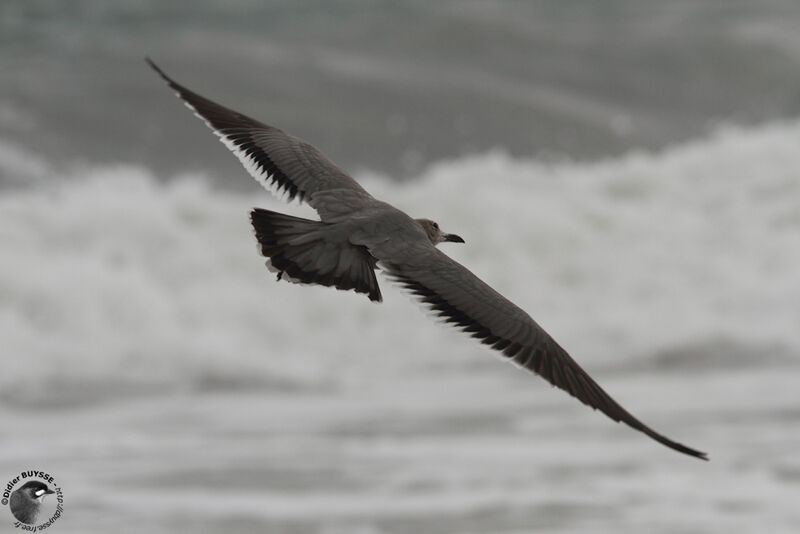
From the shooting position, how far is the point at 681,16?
19.7m

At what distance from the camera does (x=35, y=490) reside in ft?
26.9

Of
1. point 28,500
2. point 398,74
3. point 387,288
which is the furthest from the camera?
point 398,74

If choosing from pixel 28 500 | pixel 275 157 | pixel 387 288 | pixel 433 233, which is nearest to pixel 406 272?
pixel 433 233

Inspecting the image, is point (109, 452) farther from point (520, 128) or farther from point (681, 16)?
point (681, 16)

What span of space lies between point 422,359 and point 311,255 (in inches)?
273

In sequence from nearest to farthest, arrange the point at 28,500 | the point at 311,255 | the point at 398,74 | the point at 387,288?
the point at 311,255, the point at 28,500, the point at 387,288, the point at 398,74

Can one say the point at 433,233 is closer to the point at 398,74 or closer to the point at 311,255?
the point at 311,255

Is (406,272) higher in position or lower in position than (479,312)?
higher

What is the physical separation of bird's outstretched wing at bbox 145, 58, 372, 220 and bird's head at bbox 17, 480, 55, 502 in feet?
8.69

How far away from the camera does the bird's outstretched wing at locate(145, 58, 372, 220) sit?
6.00m

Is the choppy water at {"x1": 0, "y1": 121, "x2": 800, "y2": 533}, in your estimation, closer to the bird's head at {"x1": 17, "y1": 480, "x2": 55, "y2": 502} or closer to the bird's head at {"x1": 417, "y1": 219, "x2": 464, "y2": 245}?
the bird's head at {"x1": 17, "y1": 480, "x2": 55, "y2": 502}

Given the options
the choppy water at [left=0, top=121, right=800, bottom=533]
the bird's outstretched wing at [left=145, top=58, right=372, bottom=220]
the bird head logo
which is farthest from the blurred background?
the bird's outstretched wing at [left=145, top=58, right=372, bottom=220]

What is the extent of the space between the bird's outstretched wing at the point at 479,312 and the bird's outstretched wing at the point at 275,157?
59cm

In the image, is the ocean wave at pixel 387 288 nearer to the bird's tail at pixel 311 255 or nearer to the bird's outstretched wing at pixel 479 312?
the bird's tail at pixel 311 255
